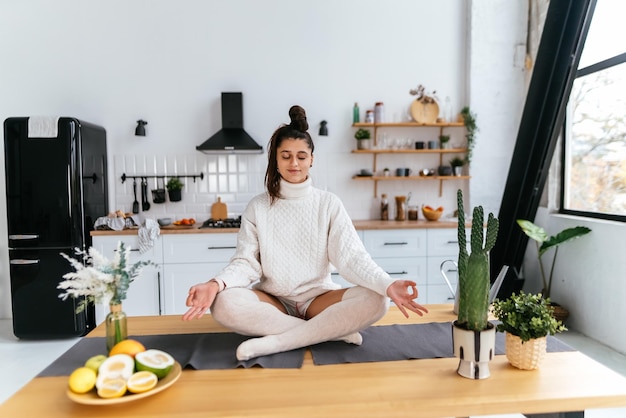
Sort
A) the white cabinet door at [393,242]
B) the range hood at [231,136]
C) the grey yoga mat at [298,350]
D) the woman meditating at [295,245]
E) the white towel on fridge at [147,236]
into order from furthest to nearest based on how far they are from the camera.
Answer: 1. the range hood at [231,136]
2. the white cabinet door at [393,242]
3. the white towel on fridge at [147,236]
4. the woman meditating at [295,245]
5. the grey yoga mat at [298,350]

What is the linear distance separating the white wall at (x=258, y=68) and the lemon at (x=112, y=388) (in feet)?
10.8

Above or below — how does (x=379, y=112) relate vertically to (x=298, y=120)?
above

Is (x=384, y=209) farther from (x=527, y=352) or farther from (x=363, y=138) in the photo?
(x=527, y=352)

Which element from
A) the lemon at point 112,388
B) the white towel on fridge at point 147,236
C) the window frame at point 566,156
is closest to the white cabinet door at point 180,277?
the white towel on fridge at point 147,236

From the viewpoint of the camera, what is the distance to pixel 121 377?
1184 millimetres

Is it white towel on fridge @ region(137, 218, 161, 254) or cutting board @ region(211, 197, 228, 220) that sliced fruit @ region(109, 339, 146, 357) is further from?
cutting board @ region(211, 197, 228, 220)

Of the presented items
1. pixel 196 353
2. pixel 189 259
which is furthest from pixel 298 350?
pixel 189 259

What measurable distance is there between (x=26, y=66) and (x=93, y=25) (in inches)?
27.4

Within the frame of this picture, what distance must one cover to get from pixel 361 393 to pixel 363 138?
3248mm

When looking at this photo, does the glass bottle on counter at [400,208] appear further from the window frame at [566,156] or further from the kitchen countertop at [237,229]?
the window frame at [566,156]

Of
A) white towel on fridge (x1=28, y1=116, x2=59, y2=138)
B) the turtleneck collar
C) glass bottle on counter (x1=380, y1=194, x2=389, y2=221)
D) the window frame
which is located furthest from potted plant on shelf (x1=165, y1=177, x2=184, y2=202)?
the window frame

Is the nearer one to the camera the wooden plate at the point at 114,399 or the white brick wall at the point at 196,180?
the wooden plate at the point at 114,399

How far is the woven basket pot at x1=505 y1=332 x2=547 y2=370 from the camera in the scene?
1374mm

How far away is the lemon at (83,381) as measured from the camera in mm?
1163
